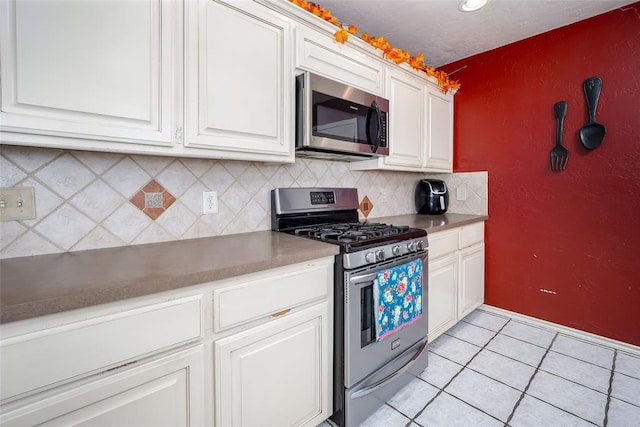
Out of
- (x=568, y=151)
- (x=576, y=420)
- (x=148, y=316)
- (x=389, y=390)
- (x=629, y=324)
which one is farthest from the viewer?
(x=568, y=151)

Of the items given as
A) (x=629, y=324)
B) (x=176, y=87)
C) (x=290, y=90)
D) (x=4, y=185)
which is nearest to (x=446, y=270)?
(x=629, y=324)

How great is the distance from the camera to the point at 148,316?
0.85m

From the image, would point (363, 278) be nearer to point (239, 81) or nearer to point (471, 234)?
point (239, 81)

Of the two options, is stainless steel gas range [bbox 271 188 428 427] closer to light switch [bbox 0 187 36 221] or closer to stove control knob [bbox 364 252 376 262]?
stove control knob [bbox 364 252 376 262]

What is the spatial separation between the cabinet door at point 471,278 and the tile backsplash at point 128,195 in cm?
136

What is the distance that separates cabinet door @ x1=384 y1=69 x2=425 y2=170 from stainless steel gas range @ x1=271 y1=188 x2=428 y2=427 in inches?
27.8

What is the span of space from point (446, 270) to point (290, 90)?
5.13ft

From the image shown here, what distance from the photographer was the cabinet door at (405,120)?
211 centimetres

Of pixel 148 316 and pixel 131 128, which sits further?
pixel 131 128

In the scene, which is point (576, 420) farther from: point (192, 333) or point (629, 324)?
point (192, 333)

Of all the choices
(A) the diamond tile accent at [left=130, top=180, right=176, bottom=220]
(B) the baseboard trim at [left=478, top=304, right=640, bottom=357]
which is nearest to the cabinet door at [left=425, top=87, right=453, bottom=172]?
(B) the baseboard trim at [left=478, top=304, right=640, bottom=357]

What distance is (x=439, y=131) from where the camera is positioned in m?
2.59

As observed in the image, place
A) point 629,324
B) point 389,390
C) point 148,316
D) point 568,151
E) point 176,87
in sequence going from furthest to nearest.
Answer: point 568,151, point 629,324, point 389,390, point 176,87, point 148,316

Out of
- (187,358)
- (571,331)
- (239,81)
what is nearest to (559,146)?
(571,331)
